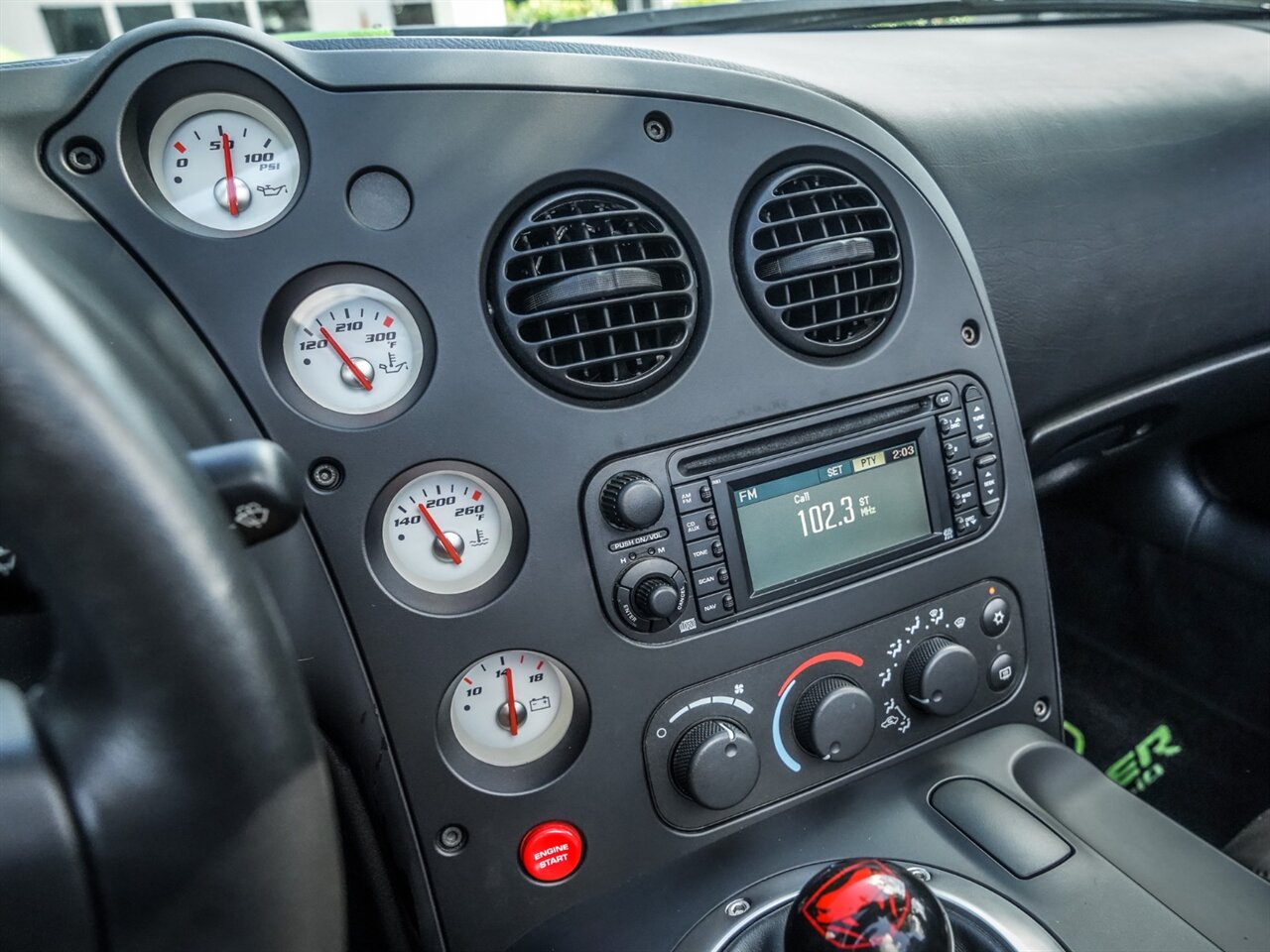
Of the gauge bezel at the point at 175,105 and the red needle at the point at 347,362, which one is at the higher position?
the gauge bezel at the point at 175,105

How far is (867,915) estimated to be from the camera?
0.71 metres

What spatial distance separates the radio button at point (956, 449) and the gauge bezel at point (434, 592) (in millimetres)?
482

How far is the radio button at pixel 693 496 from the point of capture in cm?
101

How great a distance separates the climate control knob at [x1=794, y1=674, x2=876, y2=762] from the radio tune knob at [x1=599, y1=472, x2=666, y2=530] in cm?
26

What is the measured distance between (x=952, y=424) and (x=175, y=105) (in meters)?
0.81

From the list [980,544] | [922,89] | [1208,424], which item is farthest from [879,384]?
[1208,424]

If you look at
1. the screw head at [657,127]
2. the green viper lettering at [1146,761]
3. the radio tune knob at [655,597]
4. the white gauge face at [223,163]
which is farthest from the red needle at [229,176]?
the green viper lettering at [1146,761]

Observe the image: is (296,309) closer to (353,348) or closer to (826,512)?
(353,348)

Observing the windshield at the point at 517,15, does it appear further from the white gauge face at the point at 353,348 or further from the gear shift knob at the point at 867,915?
the gear shift knob at the point at 867,915

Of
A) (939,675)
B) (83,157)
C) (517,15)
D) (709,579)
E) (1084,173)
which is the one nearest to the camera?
(83,157)

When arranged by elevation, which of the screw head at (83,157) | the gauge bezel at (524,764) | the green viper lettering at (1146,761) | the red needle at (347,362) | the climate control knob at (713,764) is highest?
the screw head at (83,157)

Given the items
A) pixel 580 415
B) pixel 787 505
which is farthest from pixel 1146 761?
pixel 580 415

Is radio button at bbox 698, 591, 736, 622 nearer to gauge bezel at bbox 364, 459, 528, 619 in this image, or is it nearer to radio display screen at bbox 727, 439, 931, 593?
radio display screen at bbox 727, 439, 931, 593

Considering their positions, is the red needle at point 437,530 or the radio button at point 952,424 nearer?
the red needle at point 437,530
